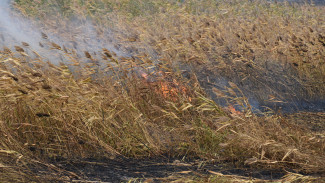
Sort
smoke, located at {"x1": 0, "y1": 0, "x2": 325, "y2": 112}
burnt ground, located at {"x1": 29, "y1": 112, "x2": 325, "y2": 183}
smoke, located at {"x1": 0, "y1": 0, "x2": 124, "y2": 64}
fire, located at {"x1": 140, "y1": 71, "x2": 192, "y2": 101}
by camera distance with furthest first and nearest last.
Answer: smoke, located at {"x1": 0, "y1": 0, "x2": 124, "y2": 64}
smoke, located at {"x1": 0, "y1": 0, "x2": 325, "y2": 112}
fire, located at {"x1": 140, "y1": 71, "x2": 192, "y2": 101}
burnt ground, located at {"x1": 29, "y1": 112, "x2": 325, "y2": 183}

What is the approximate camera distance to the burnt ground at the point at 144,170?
2213 mm

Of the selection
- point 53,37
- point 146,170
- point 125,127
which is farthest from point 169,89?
point 53,37

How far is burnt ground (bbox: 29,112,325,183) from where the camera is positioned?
87.1 inches

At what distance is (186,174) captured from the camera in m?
2.26

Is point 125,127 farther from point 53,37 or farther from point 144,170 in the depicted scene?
point 53,37

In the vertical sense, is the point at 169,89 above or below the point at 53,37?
above

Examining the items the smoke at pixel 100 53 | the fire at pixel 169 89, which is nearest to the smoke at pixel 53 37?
the smoke at pixel 100 53

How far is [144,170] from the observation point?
94.2 inches

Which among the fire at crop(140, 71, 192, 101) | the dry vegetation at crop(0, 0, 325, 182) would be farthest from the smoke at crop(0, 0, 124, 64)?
the dry vegetation at crop(0, 0, 325, 182)

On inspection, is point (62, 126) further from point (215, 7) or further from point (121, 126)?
point (215, 7)

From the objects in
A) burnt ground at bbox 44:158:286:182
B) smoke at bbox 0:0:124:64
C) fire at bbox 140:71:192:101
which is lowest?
burnt ground at bbox 44:158:286:182

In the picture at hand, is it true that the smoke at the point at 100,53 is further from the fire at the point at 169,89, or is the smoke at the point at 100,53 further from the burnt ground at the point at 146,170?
the burnt ground at the point at 146,170

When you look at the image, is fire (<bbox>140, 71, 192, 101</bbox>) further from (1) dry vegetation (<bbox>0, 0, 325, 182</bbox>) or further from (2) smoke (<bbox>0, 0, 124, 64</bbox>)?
(2) smoke (<bbox>0, 0, 124, 64</bbox>)

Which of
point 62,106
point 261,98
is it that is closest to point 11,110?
point 62,106
